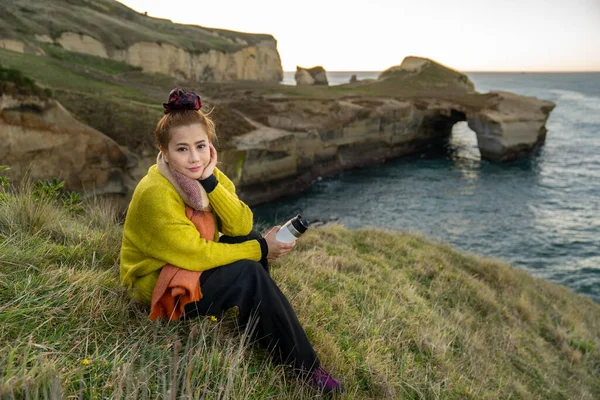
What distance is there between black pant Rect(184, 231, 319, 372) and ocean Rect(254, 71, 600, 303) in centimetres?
1103

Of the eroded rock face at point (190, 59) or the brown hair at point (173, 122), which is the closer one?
the brown hair at point (173, 122)

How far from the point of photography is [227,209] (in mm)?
2785

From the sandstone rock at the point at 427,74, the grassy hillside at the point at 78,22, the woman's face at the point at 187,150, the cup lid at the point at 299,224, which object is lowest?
the cup lid at the point at 299,224

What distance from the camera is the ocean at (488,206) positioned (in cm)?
1596

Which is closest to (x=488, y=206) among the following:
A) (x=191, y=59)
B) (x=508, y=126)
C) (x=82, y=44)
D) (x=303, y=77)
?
(x=508, y=126)

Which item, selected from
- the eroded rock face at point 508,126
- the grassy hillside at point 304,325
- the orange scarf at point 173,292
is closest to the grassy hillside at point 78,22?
the grassy hillside at point 304,325

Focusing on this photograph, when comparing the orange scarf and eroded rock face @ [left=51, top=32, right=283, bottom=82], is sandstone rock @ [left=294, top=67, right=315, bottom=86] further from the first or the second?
the orange scarf

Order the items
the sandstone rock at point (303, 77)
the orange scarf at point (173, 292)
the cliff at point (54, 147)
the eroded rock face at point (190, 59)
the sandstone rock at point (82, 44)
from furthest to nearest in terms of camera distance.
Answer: the sandstone rock at point (303, 77) → the eroded rock face at point (190, 59) → the sandstone rock at point (82, 44) → the cliff at point (54, 147) → the orange scarf at point (173, 292)

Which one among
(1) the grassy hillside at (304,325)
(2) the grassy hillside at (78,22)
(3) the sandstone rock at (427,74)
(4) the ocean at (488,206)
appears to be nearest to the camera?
(1) the grassy hillside at (304,325)

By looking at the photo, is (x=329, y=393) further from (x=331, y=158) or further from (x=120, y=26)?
(x=120, y=26)

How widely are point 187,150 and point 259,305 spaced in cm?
116

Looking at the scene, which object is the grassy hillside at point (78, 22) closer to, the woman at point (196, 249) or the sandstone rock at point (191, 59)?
the sandstone rock at point (191, 59)

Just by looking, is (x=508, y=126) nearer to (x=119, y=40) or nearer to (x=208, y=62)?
(x=119, y=40)

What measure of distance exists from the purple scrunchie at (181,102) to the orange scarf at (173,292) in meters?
1.07
